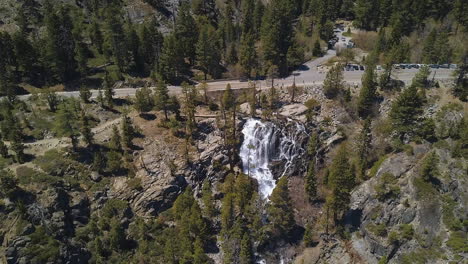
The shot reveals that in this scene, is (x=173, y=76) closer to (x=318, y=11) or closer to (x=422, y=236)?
(x=318, y=11)

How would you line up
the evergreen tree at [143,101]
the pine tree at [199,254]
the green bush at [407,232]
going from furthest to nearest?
1. the evergreen tree at [143,101]
2. the green bush at [407,232]
3. the pine tree at [199,254]

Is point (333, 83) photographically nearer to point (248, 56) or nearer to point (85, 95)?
point (248, 56)

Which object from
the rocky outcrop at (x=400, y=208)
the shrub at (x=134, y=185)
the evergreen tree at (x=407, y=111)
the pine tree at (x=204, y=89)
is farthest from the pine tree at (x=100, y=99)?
the evergreen tree at (x=407, y=111)

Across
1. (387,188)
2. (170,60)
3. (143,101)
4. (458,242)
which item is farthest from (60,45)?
(458,242)

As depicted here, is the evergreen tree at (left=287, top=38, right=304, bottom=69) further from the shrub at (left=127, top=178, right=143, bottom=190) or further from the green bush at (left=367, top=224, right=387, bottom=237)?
the shrub at (left=127, top=178, right=143, bottom=190)

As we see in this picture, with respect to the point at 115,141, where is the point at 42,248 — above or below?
below

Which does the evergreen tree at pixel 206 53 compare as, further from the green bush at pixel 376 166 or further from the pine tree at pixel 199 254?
the pine tree at pixel 199 254
